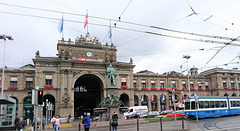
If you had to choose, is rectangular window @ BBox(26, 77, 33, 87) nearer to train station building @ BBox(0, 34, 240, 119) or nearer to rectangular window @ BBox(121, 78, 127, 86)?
train station building @ BBox(0, 34, 240, 119)

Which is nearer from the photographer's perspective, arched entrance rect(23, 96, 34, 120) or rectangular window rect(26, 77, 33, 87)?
arched entrance rect(23, 96, 34, 120)

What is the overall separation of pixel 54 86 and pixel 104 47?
1533cm

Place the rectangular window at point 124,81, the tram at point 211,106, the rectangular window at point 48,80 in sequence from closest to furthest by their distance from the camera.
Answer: the tram at point 211,106 < the rectangular window at point 48,80 < the rectangular window at point 124,81

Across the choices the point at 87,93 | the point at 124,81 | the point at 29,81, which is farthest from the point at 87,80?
the point at 29,81

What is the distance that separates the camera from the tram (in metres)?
28.4

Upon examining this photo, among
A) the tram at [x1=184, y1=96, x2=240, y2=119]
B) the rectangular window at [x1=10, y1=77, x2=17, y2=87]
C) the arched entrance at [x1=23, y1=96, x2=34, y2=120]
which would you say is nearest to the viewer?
the tram at [x1=184, y1=96, x2=240, y2=119]

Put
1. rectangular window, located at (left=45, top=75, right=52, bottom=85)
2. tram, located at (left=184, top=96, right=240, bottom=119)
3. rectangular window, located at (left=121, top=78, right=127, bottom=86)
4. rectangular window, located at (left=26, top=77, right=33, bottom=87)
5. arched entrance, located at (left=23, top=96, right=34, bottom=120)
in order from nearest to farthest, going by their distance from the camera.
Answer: tram, located at (left=184, top=96, right=240, bottom=119) < arched entrance, located at (left=23, top=96, right=34, bottom=120) < rectangular window, located at (left=45, top=75, right=52, bottom=85) < rectangular window, located at (left=26, top=77, right=33, bottom=87) < rectangular window, located at (left=121, top=78, right=127, bottom=86)

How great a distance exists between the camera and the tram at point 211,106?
28.4m

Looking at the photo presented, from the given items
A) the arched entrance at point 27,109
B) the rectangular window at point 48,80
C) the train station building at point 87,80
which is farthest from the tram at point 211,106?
the arched entrance at point 27,109

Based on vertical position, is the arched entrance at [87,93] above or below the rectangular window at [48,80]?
below

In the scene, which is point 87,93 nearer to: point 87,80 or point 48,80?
point 87,80

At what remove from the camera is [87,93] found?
57.5 meters

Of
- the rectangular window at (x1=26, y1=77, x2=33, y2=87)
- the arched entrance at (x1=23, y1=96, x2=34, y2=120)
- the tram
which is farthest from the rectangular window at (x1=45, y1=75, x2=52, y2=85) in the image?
the tram

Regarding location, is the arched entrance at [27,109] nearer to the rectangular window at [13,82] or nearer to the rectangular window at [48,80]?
the rectangular window at [13,82]
